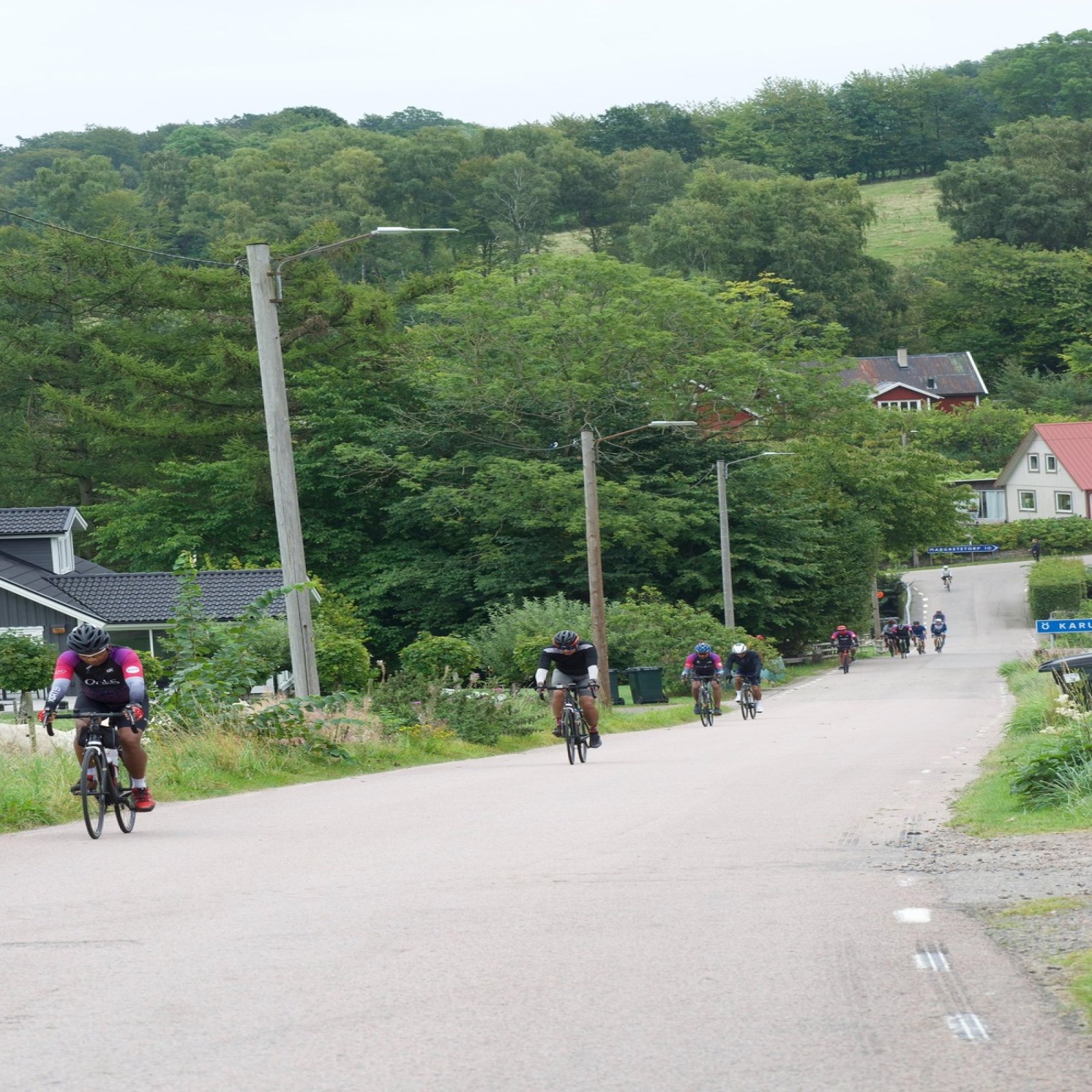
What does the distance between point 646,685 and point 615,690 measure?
2.71m

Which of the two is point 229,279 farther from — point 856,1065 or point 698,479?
point 856,1065

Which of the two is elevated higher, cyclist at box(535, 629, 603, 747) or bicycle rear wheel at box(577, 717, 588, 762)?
cyclist at box(535, 629, 603, 747)

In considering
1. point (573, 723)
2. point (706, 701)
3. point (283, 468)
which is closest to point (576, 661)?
point (573, 723)

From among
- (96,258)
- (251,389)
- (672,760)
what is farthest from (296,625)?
(96,258)

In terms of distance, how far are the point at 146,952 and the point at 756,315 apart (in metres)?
63.2

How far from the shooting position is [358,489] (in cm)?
6188

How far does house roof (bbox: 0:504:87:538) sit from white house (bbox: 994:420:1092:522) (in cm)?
6433

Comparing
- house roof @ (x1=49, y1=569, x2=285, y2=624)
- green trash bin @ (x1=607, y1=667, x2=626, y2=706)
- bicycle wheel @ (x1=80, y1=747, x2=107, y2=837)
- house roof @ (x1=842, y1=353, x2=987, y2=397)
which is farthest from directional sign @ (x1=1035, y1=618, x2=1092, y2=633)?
house roof @ (x1=842, y1=353, x2=987, y2=397)

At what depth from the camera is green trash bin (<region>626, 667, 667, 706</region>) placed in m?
41.6

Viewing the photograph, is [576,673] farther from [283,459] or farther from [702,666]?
[702,666]

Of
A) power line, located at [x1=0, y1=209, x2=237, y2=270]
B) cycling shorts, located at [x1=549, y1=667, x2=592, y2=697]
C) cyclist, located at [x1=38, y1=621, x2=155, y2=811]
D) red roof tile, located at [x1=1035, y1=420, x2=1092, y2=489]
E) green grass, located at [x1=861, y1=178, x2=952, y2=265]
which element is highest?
green grass, located at [x1=861, y1=178, x2=952, y2=265]

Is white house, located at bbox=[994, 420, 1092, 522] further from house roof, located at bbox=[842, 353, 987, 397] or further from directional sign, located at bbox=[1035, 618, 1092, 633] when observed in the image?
directional sign, located at bbox=[1035, 618, 1092, 633]

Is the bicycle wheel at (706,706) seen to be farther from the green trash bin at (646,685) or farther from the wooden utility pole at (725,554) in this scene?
the wooden utility pole at (725,554)

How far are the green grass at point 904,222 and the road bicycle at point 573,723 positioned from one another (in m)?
124
